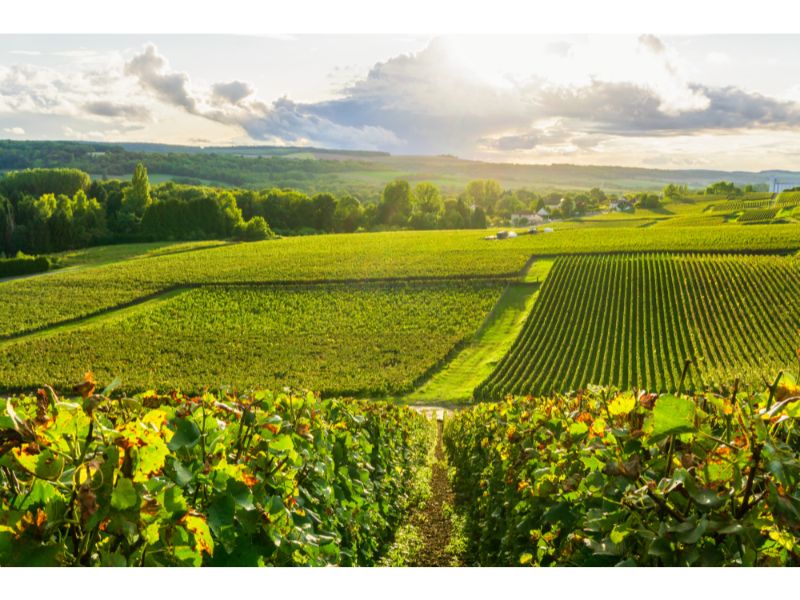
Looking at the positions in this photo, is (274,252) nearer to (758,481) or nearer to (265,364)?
(265,364)

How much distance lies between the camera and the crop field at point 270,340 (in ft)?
86.5

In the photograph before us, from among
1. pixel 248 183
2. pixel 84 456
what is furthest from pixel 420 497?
pixel 248 183

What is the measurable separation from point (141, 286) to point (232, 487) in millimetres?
37496

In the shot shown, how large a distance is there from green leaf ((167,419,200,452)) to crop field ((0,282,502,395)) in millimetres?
20722

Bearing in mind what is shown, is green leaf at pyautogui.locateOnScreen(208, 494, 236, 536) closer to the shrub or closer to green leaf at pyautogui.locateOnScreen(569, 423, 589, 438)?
green leaf at pyautogui.locateOnScreen(569, 423, 589, 438)

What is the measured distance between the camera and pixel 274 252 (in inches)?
1911

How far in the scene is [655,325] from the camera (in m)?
32.8

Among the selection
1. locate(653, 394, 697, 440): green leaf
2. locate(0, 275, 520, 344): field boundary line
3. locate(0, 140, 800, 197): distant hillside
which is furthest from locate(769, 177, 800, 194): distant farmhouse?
locate(653, 394, 697, 440): green leaf

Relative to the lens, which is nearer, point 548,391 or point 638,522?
point 638,522

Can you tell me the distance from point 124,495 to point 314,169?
87377mm

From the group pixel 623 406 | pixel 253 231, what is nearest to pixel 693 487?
pixel 623 406

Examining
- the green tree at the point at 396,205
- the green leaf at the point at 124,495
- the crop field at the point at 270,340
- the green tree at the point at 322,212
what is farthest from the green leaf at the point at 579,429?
the green tree at the point at 396,205

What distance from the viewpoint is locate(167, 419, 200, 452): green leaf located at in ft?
7.11

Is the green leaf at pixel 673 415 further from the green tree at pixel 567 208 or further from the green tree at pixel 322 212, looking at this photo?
the green tree at pixel 567 208
